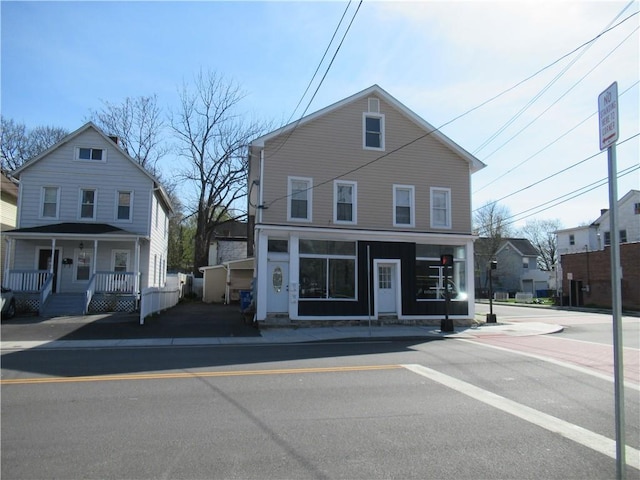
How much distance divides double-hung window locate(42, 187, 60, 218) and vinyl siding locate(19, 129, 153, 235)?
19cm

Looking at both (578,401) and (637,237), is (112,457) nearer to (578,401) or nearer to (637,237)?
(578,401)

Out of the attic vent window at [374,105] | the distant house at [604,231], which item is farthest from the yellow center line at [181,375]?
the distant house at [604,231]

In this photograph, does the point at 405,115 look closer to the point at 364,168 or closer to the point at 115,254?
the point at 364,168

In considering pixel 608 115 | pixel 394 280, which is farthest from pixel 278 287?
pixel 608 115

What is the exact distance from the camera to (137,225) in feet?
80.6

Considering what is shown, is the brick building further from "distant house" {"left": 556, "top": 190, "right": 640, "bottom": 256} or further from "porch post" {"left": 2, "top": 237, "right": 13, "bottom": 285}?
"porch post" {"left": 2, "top": 237, "right": 13, "bottom": 285}

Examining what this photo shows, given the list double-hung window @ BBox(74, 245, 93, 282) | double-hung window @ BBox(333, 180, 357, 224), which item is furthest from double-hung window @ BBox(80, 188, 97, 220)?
double-hung window @ BBox(333, 180, 357, 224)

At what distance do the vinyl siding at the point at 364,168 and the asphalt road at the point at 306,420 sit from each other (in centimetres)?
1009

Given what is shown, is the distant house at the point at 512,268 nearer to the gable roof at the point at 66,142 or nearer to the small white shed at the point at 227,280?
the small white shed at the point at 227,280

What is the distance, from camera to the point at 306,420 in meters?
6.00

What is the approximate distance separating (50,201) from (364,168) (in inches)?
646

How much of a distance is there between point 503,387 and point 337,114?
48.3 feet

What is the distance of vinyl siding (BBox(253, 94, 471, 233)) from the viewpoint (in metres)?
19.2

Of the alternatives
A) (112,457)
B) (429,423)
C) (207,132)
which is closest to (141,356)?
(112,457)
